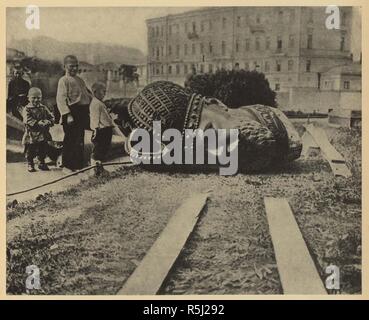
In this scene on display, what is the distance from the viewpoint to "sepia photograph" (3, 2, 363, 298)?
4344 mm

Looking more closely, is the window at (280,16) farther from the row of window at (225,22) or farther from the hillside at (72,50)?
the hillside at (72,50)

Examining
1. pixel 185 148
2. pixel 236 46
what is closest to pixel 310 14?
pixel 236 46

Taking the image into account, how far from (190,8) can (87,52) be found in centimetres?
90

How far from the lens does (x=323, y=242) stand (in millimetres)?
4383

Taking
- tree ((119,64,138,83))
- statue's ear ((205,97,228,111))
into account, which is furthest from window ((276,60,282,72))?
tree ((119,64,138,83))

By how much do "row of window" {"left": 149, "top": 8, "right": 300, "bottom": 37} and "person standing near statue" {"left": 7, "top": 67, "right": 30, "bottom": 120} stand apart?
111 cm

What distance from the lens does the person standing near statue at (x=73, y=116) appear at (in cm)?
456

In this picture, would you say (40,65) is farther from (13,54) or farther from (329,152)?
(329,152)

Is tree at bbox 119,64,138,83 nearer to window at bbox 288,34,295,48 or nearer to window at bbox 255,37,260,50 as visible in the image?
window at bbox 255,37,260,50

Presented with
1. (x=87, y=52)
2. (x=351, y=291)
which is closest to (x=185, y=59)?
(x=87, y=52)

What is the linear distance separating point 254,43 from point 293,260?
1.76m

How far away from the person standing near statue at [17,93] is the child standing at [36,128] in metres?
0.04

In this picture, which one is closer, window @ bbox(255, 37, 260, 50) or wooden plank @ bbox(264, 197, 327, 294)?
wooden plank @ bbox(264, 197, 327, 294)
